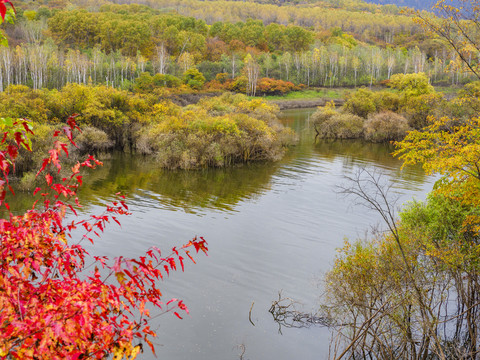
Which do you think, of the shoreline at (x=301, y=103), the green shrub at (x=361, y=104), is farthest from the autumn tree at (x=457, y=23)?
the shoreline at (x=301, y=103)

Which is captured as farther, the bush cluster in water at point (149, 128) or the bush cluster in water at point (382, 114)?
the bush cluster in water at point (382, 114)

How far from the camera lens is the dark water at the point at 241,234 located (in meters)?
14.4

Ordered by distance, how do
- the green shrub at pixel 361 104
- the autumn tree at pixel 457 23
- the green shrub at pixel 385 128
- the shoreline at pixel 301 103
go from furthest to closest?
the shoreline at pixel 301 103 → the green shrub at pixel 361 104 → the green shrub at pixel 385 128 → the autumn tree at pixel 457 23

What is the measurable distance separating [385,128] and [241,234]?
126 feet

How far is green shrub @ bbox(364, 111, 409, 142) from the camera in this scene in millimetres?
55406

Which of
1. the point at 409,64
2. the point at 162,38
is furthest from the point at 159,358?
the point at 409,64

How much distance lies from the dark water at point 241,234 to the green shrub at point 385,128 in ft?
44.6

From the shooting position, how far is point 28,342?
13.7 feet

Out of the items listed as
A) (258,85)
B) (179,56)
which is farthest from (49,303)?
(179,56)

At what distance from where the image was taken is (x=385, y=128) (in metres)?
55.6

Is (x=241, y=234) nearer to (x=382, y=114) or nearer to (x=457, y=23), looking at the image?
(x=457, y=23)

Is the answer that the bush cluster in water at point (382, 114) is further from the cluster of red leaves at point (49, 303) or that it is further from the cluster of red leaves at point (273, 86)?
the cluster of red leaves at point (49, 303)

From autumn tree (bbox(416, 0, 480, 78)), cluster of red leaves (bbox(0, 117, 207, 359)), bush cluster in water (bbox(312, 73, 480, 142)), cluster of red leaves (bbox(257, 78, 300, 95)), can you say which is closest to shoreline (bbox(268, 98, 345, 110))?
cluster of red leaves (bbox(257, 78, 300, 95))

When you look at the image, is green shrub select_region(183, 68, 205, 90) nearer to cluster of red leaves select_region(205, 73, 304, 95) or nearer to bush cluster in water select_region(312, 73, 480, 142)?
cluster of red leaves select_region(205, 73, 304, 95)
